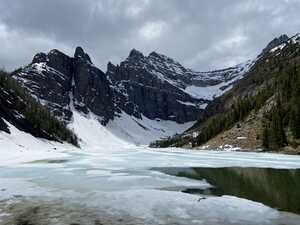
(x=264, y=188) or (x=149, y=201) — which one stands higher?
(x=264, y=188)

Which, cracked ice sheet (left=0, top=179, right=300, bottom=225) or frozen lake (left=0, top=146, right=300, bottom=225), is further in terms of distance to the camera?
frozen lake (left=0, top=146, right=300, bottom=225)

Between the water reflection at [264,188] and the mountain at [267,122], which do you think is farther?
the mountain at [267,122]

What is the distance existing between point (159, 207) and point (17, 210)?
25.4 feet

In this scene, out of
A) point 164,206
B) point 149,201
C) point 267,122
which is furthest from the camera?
point 267,122

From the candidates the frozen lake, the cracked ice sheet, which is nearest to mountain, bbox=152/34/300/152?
the frozen lake

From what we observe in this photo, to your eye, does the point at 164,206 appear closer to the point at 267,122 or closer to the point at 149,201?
the point at 149,201

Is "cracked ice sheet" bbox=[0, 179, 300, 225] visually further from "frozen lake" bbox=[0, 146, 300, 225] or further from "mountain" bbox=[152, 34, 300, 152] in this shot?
"mountain" bbox=[152, 34, 300, 152]

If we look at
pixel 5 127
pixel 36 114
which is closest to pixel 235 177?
pixel 5 127

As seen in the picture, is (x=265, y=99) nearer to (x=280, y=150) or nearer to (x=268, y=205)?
(x=280, y=150)

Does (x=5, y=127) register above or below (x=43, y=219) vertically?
above

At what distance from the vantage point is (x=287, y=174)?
47812 mm

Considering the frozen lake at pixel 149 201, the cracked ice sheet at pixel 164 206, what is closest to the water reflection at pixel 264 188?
the frozen lake at pixel 149 201

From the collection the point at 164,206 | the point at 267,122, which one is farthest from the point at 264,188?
the point at 267,122

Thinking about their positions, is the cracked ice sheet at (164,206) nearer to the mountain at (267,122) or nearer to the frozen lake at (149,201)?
the frozen lake at (149,201)
